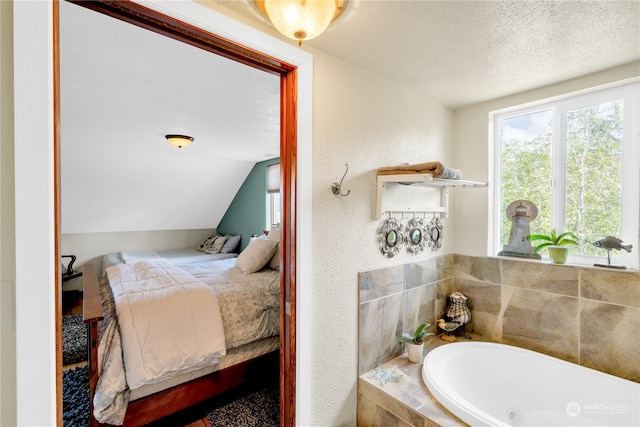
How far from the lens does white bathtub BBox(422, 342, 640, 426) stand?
1523 millimetres

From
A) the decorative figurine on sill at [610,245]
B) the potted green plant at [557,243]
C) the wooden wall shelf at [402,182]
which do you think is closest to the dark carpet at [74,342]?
the wooden wall shelf at [402,182]

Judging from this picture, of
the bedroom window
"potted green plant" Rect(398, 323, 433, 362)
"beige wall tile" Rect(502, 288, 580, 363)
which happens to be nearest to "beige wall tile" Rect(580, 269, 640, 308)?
"beige wall tile" Rect(502, 288, 580, 363)

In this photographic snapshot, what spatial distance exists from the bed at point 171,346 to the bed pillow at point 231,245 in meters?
2.10

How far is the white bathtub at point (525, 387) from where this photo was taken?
152cm

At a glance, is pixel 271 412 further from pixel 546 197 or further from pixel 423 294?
pixel 546 197

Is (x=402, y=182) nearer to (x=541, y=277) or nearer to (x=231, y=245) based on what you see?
(x=541, y=277)

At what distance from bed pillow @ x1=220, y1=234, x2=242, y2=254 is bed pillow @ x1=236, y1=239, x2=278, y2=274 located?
198cm

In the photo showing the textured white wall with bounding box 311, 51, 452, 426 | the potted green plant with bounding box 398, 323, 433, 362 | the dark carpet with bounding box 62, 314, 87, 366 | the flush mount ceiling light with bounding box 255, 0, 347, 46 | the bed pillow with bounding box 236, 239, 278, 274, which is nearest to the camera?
the flush mount ceiling light with bounding box 255, 0, 347, 46

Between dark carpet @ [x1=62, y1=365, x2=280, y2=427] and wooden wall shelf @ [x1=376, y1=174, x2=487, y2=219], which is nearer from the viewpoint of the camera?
wooden wall shelf @ [x1=376, y1=174, x2=487, y2=219]

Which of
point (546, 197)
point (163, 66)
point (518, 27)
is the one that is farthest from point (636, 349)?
point (163, 66)

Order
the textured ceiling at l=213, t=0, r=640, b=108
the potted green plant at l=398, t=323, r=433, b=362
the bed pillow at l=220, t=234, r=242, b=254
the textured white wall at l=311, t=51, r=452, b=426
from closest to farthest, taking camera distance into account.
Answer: the textured ceiling at l=213, t=0, r=640, b=108, the textured white wall at l=311, t=51, r=452, b=426, the potted green plant at l=398, t=323, r=433, b=362, the bed pillow at l=220, t=234, r=242, b=254

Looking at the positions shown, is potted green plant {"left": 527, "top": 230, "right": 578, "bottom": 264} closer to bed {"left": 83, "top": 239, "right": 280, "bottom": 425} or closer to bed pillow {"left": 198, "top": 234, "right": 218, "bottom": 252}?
bed {"left": 83, "top": 239, "right": 280, "bottom": 425}

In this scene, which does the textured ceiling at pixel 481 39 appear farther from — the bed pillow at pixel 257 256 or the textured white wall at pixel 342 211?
the bed pillow at pixel 257 256

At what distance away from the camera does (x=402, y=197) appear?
1.91 metres
